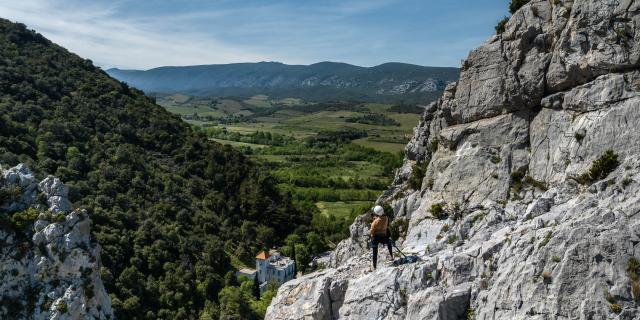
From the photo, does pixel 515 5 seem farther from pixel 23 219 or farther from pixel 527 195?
pixel 23 219

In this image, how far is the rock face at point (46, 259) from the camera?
45.1 metres

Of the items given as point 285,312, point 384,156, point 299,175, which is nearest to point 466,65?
point 285,312

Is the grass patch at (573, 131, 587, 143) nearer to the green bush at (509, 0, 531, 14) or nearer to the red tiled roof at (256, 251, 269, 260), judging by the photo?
the green bush at (509, 0, 531, 14)

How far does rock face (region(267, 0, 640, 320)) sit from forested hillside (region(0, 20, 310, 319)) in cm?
4045

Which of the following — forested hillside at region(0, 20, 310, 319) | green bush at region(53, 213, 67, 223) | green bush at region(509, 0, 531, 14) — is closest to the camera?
green bush at region(509, 0, 531, 14)

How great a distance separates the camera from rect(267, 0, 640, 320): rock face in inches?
701

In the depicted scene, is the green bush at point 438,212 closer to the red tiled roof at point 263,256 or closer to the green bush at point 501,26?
the green bush at point 501,26

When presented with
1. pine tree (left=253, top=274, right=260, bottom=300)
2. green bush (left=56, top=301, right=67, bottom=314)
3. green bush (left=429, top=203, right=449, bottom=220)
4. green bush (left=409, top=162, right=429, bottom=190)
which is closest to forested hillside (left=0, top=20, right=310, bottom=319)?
pine tree (left=253, top=274, right=260, bottom=300)

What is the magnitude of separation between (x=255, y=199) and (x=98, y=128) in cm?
3138

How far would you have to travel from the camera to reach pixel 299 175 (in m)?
149

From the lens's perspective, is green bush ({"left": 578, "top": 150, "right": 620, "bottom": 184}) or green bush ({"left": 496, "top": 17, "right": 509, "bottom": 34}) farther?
green bush ({"left": 496, "top": 17, "right": 509, "bottom": 34})

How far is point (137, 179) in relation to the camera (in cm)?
7738

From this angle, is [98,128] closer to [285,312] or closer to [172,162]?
[172,162]

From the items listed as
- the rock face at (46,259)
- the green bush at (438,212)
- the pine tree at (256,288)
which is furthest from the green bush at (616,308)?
the pine tree at (256,288)
